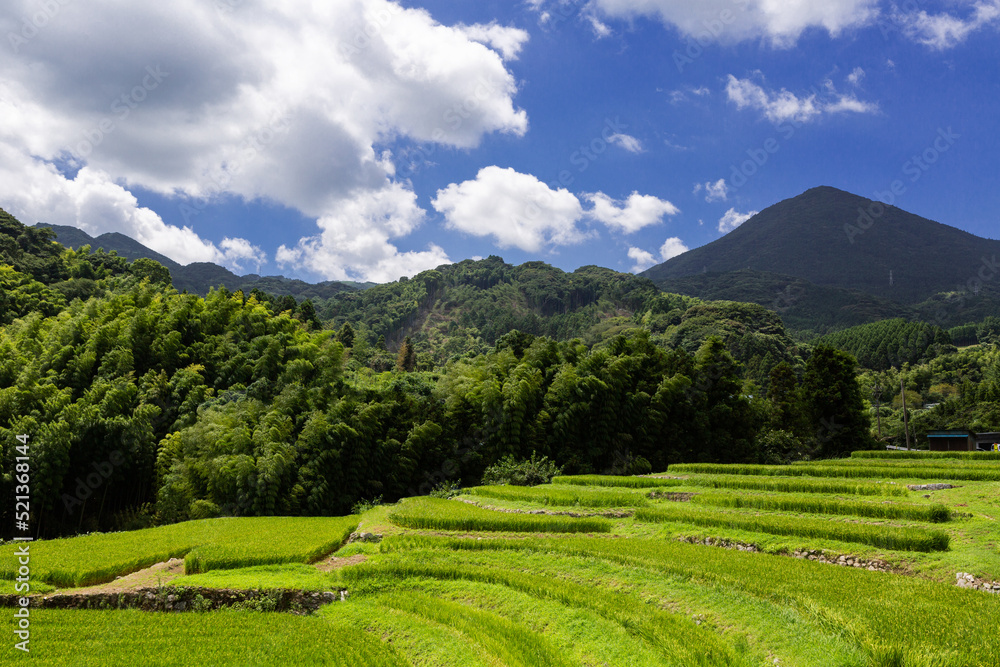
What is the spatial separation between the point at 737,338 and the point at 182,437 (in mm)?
90334

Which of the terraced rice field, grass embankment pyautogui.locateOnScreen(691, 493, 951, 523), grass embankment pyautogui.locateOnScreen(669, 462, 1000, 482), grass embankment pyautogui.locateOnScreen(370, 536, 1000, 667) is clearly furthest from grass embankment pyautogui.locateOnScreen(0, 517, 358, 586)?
grass embankment pyautogui.locateOnScreen(669, 462, 1000, 482)

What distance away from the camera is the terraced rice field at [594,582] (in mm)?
7629

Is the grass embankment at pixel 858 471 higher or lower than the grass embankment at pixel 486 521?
higher

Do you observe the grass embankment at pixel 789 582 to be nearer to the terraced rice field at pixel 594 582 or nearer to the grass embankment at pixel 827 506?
the terraced rice field at pixel 594 582

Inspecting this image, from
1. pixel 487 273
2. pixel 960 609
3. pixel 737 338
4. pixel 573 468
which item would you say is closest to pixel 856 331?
pixel 737 338

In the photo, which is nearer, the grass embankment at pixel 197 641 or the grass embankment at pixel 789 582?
the grass embankment at pixel 789 582

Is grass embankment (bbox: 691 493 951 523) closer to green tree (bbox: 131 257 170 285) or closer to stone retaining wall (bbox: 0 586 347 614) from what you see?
stone retaining wall (bbox: 0 586 347 614)

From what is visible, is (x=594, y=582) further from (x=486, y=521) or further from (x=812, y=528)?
(x=486, y=521)

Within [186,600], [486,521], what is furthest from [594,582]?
[186,600]

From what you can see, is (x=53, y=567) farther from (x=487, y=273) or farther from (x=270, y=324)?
(x=487, y=273)

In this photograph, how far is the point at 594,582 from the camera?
10.9 meters

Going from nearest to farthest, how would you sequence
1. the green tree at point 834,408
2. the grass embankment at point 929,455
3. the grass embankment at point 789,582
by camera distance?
the grass embankment at point 789,582, the grass embankment at point 929,455, the green tree at point 834,408

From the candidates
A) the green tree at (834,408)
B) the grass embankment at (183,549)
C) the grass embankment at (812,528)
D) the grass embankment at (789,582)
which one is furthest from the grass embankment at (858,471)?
the green tree at (834,408)

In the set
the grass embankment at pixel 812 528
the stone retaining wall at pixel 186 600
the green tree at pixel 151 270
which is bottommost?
the stone retaining wall at pixel 186 600
